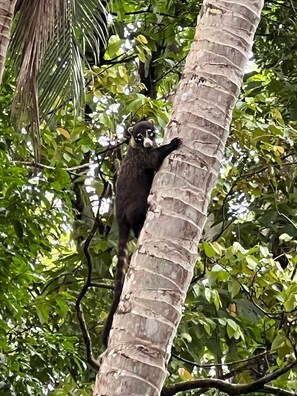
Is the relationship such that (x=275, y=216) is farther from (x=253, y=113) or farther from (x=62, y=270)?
(x=62, y=270)

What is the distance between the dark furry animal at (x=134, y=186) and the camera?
3693 mm

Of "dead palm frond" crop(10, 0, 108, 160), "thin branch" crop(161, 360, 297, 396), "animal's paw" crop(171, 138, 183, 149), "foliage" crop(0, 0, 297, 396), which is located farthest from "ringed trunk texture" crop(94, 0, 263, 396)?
"dead palm frond" crop(10, 0, 108, 160)

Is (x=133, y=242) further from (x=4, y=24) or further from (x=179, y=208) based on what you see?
(x=179, y=208)

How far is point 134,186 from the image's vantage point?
381 centimetres

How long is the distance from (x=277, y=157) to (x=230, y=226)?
29.2 inches

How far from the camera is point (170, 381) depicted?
4.63 m

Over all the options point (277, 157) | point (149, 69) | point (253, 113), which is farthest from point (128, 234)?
point (149, 69)

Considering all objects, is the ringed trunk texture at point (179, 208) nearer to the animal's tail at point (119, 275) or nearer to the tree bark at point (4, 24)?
the animal's tail at point (119, 275)

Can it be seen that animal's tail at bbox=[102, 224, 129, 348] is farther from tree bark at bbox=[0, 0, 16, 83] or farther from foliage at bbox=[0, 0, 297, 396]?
tree bark at bbox=[0, 0, 16, 83]

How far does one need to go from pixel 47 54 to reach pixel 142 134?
0.70m

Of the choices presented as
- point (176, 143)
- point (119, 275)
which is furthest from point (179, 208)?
point (119, 275)

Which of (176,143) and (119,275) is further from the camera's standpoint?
(119,275)

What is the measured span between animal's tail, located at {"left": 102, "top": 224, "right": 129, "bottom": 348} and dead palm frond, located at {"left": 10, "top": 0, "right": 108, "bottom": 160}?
0.61 metres

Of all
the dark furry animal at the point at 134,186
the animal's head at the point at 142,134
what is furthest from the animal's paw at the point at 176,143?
the animal's head at the point at 142,134
